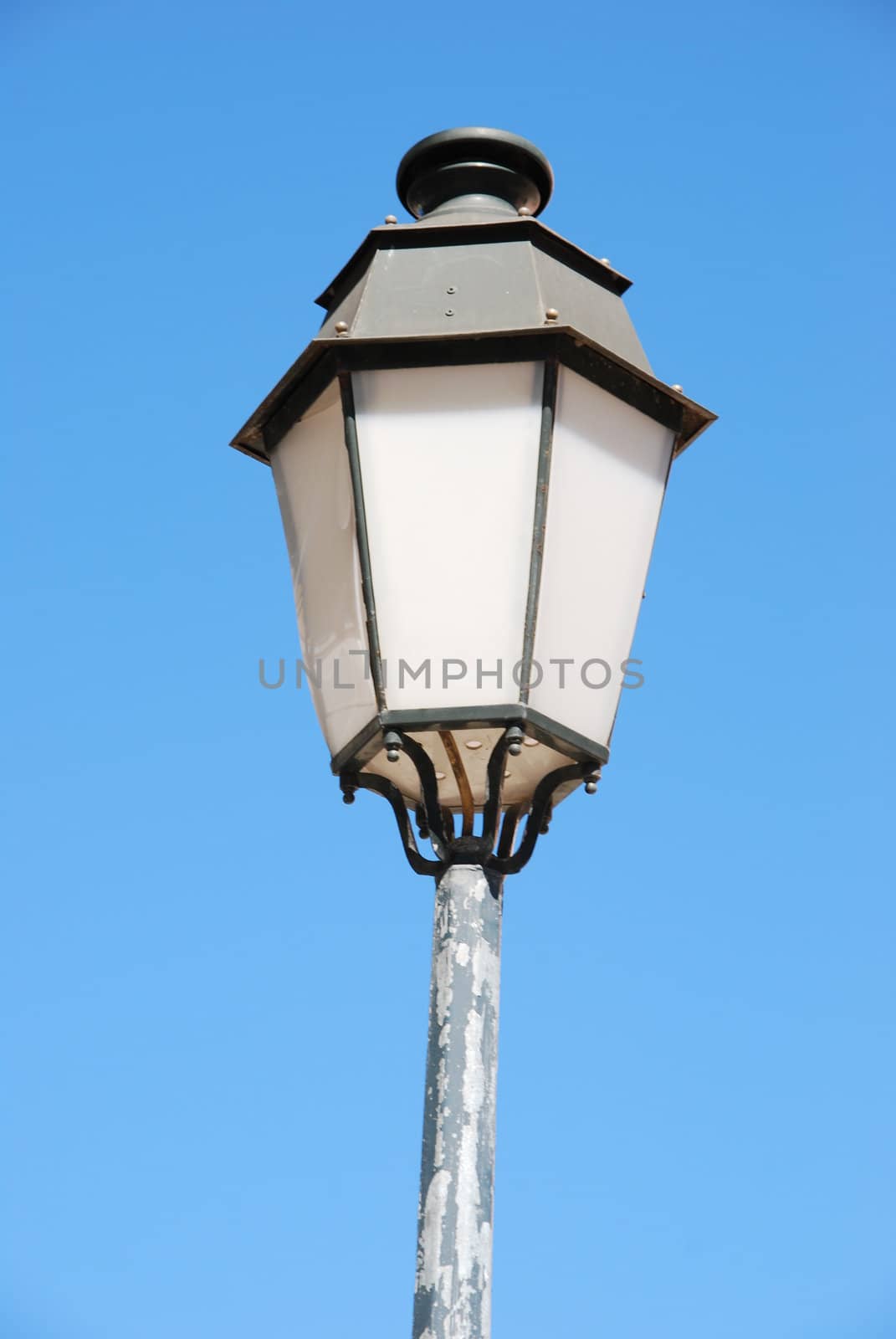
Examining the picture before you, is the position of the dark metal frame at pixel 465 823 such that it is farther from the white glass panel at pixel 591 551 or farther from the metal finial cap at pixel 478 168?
the metal finial cap at pixel 478 168

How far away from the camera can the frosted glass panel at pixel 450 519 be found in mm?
3482

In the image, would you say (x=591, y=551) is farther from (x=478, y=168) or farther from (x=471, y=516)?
(x=478, y=168)

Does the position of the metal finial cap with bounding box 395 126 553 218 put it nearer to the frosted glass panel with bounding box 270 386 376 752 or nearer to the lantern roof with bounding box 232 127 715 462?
the lantern roof with bounding box 232 127 715 462

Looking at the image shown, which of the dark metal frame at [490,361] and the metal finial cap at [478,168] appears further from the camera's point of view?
the metal finial cap at [478,168]

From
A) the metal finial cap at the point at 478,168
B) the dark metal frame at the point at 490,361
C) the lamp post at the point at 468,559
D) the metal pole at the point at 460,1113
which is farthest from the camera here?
the metal finial cap at the point at 478,168

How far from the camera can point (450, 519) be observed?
11.7ft

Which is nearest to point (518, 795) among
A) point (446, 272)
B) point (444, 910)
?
point (444, 910)

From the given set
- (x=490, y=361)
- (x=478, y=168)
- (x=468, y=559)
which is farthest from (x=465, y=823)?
(x=478, y=168)

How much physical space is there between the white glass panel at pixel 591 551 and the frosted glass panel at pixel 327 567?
36 centimetres

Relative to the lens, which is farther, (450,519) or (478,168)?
(478,168)

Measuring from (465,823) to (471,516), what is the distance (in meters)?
0.63

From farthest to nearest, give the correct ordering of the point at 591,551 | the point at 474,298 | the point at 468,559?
the point at 474,298 < the point at 591,551 < the point at 468,559

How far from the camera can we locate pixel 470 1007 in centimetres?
346

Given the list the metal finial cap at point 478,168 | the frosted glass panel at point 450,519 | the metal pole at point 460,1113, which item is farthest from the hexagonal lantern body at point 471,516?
the metal finial cap at point 478,168
